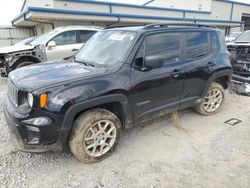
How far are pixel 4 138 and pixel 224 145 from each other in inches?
146

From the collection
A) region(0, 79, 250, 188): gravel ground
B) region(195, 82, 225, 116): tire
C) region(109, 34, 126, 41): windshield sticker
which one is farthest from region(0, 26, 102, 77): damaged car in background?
region(195, 82, 225, 116): tire

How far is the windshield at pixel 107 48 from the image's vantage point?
10.3 ft

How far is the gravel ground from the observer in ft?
8.48

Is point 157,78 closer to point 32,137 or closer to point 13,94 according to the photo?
point 32,137

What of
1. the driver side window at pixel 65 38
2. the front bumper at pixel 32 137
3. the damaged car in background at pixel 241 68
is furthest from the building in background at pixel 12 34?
the front bumper at pixel 32 137

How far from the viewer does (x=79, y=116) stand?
2.71 meters

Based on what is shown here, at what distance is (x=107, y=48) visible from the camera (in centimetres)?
340

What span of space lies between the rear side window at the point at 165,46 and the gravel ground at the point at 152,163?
4.50 feet

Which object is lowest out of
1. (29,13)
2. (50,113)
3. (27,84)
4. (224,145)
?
(224,145)

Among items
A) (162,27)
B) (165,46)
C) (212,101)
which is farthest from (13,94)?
(212,101)

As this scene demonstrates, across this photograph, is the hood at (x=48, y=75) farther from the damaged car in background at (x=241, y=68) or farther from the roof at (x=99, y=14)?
the roof at (x=99, y=14)

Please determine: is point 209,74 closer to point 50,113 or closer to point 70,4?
point 50,113

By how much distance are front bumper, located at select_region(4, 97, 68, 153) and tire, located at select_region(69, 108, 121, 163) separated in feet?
0.60

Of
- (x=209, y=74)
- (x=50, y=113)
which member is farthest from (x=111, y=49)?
(x=209, y=74)
